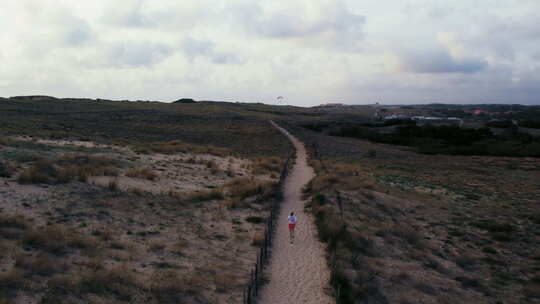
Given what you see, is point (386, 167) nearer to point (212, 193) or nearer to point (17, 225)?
point (212, 193)

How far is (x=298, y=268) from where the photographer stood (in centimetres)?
1189

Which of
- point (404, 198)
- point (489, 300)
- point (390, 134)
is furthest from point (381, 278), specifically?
point (390, 134)

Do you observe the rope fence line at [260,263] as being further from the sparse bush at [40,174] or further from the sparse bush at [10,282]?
the sparse bush at [40,174]

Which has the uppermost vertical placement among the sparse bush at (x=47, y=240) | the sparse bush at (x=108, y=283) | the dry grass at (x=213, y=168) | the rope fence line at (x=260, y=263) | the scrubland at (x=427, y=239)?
the sparse bush at (x=47, y=240)

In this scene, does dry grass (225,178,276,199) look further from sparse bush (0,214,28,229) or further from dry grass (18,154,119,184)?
sparse bush (0,214,28,229)

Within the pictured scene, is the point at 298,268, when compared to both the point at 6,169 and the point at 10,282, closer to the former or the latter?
the point at 10,282

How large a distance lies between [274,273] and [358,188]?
1290cm

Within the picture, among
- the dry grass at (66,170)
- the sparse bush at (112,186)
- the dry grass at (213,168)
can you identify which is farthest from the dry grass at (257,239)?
the dry grass at (213,168)

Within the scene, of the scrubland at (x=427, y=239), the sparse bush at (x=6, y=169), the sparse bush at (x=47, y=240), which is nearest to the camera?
the sparse bush at (x=47, y=240)

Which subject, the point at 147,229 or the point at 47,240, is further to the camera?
the point at 147,229

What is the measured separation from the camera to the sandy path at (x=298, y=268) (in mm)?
10203

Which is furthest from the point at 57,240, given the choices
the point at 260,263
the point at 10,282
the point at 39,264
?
the point at 260,263

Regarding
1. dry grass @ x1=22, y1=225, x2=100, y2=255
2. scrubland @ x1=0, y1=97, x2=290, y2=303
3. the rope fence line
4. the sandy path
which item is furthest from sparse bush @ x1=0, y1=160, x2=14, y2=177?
the sandy path

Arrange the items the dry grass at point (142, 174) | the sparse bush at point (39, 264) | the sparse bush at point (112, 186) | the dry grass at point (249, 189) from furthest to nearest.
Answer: the dry grass at point (142, 174)
the dry grass at point (249, 189)
the sparse bush at point (112, 186)
the sparse bush at point (39, 264)
